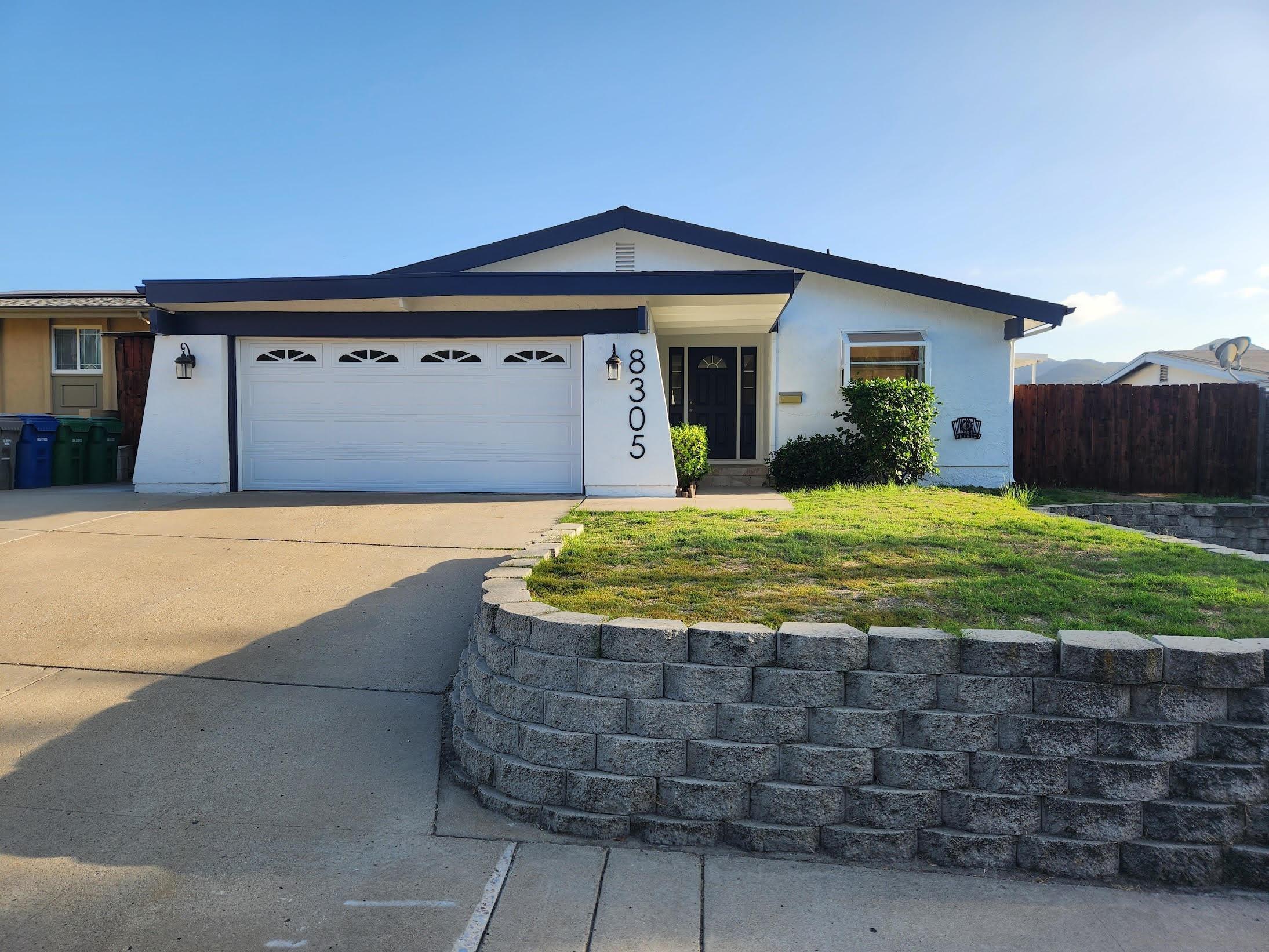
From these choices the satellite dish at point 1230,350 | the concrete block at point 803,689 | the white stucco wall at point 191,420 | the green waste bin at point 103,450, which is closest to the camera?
the concrete block at point 803,689

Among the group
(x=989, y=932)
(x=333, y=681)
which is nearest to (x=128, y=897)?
(x=333, y=681)

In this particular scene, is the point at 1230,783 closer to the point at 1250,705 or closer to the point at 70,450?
the point at 1250,705

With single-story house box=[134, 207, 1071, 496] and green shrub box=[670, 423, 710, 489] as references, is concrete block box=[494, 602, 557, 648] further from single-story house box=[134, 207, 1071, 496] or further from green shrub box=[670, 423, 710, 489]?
green shrub box=[670, 423, 710, 489]

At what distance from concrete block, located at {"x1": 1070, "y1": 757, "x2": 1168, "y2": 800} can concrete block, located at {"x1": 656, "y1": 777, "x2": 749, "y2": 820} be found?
53.0 inches

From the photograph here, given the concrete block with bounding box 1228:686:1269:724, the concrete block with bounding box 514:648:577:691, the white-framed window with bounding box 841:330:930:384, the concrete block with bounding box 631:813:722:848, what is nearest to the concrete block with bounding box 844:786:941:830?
the concrete block with bounding box 631:813:722:848

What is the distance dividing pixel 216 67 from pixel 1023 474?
1437 centimetres

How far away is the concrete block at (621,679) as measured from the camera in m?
3.26

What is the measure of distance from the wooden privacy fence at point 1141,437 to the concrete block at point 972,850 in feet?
36.8

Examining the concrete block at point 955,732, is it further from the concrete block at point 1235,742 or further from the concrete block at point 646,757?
the concrete block at point 646,757

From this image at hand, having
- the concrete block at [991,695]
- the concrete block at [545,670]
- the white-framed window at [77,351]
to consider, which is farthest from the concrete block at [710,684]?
the white-framed window at [77,351]

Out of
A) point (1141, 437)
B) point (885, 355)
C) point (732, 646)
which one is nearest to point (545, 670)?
point (732, 646)

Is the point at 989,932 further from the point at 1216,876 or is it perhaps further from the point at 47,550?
the point at 47,550

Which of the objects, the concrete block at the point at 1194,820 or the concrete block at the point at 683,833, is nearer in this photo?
the concrete block at the point at 1194,820

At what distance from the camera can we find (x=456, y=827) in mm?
3244
